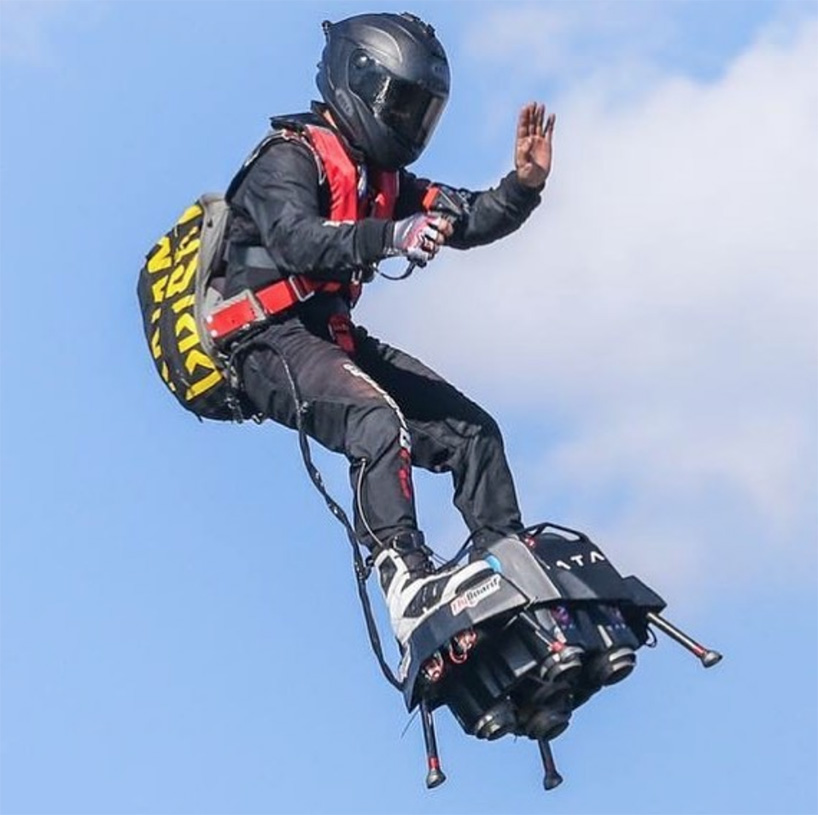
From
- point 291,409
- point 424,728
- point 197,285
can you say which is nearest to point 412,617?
point 424,728

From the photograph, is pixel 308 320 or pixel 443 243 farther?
pixel 308 320

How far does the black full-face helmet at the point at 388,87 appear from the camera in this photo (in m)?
16.1

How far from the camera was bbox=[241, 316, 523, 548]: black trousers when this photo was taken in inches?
601

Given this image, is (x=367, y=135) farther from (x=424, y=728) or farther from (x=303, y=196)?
(x=424, y=728)

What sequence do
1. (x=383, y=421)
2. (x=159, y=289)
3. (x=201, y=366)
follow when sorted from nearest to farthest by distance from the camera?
1. (x=383, y=421)
2. (x=201, y=366)
3. (x=159, y=289)

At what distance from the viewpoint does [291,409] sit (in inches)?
625

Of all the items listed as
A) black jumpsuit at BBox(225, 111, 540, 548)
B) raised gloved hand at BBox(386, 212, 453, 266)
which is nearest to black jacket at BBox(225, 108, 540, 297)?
black jumpsuit at BBox(225, 111, 540, 548)

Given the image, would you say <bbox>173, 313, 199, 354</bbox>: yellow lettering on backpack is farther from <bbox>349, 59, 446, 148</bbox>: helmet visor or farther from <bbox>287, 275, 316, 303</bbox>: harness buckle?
<bbox>349, 59, 446, 148</bbox>: helmet visor

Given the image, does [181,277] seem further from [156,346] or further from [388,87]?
[388,87]

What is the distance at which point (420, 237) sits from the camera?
582 inches

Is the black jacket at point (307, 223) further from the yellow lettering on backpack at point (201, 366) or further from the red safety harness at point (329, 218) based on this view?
the yellow lettering on backpack at point (201, 366)

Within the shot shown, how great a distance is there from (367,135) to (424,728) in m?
3.45

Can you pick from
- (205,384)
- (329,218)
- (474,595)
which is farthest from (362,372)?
(474,595)

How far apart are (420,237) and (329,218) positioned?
1.25 metres
